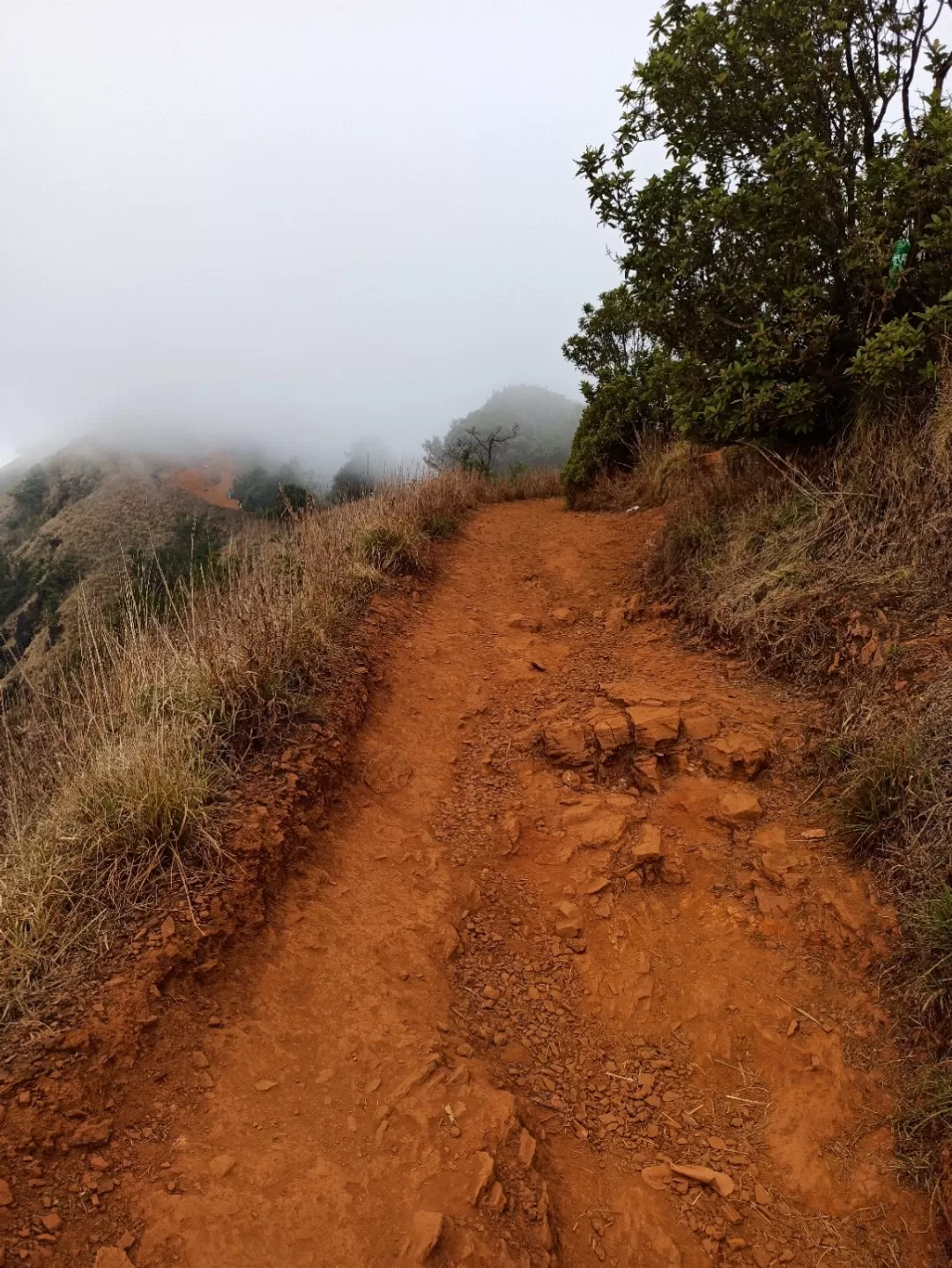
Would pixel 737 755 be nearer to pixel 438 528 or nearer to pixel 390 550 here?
pixel 390 550

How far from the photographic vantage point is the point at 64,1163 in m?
1.81

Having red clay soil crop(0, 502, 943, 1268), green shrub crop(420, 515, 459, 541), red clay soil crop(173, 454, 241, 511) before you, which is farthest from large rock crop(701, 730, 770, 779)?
red clay soil crop(173, 454, 241, 511)

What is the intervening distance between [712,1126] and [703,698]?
216cm

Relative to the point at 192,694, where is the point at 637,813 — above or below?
below

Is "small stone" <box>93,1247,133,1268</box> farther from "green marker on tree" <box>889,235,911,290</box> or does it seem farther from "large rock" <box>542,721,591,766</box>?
"green marker on tree" <box>889,235,911,290</box>

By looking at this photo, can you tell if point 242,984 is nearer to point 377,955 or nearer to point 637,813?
point 377,955

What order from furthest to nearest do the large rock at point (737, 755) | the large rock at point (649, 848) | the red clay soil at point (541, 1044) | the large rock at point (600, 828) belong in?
the large rock at point (737, 755), the large rock at point (600, 828), the large rock at point (649, 848), the red clay soil at point (541, 1044)

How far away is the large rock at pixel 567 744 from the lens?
12.2 feet

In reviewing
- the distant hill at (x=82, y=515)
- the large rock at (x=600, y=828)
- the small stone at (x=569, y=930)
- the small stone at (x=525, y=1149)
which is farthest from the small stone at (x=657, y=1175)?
the distant hill at (x=82, y=515)

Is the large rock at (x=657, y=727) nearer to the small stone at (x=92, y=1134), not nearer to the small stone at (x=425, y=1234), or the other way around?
the small stone at (x=425, y=1234)

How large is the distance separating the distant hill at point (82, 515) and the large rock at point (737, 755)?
18.7 meters

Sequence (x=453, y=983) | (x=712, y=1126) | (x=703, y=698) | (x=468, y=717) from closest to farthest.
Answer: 1. (x=712, y=1126)
2. (x=453, y=983)
3. (x=703, y=698)
4. (x=468, y=717)

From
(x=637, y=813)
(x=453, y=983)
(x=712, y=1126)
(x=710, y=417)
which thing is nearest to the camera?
(x=712, y=1126)

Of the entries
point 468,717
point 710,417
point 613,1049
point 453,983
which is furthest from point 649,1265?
point 710,417
